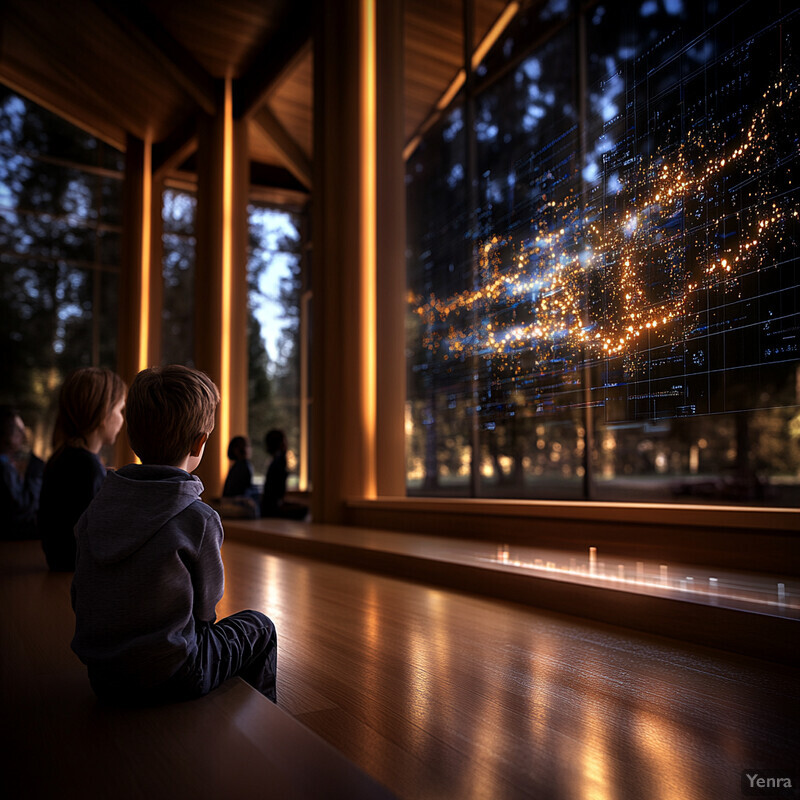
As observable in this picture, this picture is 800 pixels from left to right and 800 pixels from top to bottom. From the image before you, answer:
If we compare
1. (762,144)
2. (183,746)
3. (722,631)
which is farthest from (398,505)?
(183,746)

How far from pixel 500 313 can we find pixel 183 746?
8.51ft

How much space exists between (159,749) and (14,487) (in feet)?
14.6

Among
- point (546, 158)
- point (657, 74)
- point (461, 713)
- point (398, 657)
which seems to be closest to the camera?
point (461, 713)

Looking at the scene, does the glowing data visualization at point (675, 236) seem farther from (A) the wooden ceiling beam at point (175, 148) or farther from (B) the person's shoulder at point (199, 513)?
(A) the wooden ceiling beam at point (175, 148)

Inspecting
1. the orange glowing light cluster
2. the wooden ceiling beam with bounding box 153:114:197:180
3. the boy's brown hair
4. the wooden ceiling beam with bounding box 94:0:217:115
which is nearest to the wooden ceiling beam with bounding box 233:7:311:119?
the wooden ceiling beam with bounding box 94:0:217:115

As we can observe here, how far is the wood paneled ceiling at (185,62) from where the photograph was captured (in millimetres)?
7047

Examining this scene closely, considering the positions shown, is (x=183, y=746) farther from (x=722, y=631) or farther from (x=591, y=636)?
(x=722, y=631)

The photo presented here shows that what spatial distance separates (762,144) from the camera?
87.8 inches

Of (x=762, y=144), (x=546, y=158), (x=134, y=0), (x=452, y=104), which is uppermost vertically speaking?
(x=134, y=0)

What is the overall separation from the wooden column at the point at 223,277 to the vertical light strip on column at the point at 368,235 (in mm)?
3177

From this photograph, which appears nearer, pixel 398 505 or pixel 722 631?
pixel 722 631

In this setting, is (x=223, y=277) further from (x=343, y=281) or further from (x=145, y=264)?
(x=343, y=281)

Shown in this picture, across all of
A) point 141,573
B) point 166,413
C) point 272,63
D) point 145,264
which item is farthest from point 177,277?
point 141,573

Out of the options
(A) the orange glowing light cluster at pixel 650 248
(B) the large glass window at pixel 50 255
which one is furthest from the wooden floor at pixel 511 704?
(B) the large glass window at pixel 50 255
